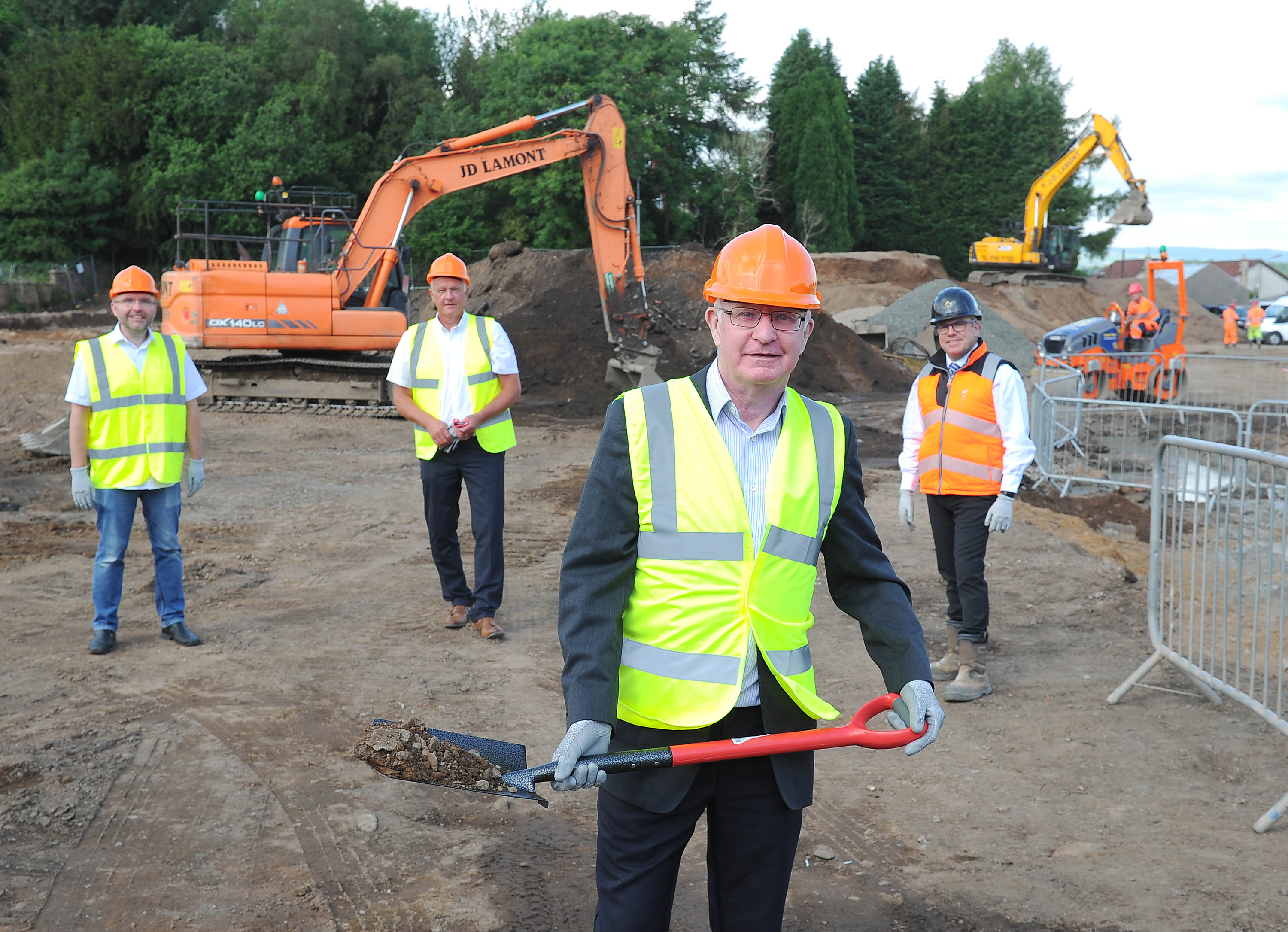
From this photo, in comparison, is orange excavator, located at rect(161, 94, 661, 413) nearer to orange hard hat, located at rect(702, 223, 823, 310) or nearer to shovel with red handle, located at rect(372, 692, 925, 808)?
orange hard hat, located at rect(702, 223, 823, 310)

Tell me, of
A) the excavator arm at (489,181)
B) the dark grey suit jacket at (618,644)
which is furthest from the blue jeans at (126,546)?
the excavator arm at (489,181)

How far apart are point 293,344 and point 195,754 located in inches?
488

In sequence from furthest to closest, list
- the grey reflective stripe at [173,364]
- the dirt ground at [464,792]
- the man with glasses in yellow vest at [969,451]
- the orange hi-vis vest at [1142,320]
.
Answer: the orange hi-vis vest at [1142,320], the grey reflective stripe at [173,364], the man with glasses in yellow vest at [969,451], the dirt ground at [464,792]

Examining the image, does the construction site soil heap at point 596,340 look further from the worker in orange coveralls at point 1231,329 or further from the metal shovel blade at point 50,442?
the worker in orange coveralls at point 1231,329

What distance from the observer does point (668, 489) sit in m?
2.36

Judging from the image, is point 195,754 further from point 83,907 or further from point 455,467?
point 455,467

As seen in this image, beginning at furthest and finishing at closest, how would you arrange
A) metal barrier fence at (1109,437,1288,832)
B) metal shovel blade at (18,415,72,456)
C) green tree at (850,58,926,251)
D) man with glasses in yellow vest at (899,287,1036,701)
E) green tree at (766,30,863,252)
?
green tree at (850,58,926,251) → green tree at (766,30,863,252) → metal shovel blade at (18,415,72,456) → man with glasses in yellow vest at (899,287,1036,701) → metal barrier fence at (1109,437,1288,832)

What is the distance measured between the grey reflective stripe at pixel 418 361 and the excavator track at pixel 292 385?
10.2m

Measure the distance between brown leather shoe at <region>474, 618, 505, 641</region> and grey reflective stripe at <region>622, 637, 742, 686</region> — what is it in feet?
14.1

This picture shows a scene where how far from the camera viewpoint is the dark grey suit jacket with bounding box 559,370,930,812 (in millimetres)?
2303

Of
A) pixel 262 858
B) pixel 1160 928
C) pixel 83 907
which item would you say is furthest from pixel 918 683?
pixel 83 907

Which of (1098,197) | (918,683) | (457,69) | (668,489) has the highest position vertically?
(457,69)

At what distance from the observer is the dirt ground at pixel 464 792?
3.67 m

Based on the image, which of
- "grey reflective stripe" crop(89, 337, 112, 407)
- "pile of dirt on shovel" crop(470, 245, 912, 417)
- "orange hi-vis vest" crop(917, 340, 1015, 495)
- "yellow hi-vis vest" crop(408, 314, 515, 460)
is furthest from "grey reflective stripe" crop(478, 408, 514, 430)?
"pile of dirt on shovel" crop(470, 245, 912, 417)
